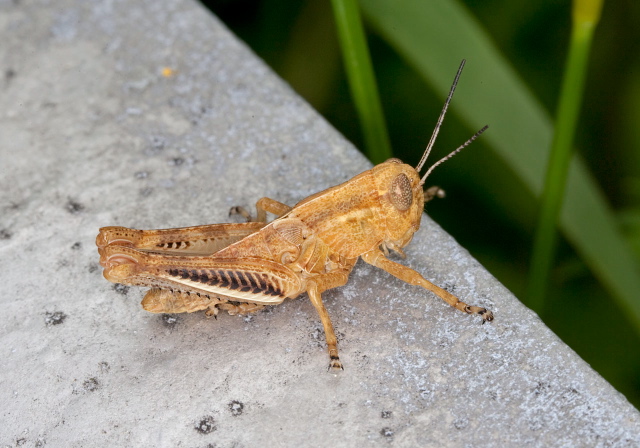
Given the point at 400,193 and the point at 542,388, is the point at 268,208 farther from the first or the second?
the point at 542,388

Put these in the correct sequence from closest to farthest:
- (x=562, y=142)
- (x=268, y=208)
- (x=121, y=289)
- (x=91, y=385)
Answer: (x=91, y=385) < (x=121, y=289) < (x=268, y=208) < (x=562, y=142)

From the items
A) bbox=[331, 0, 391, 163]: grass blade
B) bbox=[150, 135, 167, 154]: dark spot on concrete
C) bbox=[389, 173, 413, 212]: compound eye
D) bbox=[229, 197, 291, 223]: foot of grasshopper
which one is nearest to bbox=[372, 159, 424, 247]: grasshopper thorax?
bbox=[389, 173, 413, 212]: compound eye

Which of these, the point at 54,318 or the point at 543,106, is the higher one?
the point at 543,106

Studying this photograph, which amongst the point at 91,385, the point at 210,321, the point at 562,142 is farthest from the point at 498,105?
the point at 91,385

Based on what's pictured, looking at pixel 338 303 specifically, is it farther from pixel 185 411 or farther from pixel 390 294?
pixel 185 411

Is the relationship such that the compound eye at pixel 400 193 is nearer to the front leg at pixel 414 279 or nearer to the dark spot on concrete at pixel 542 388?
the front leg at pixel 414 279

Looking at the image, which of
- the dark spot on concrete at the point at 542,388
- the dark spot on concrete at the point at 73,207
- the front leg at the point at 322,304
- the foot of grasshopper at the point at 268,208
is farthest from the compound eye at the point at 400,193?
the dark spot on concrete at the point at 73,207

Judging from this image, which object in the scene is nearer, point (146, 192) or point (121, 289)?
point (121, 289)

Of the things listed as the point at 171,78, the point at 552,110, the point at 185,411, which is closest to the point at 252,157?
the point at 171,78
